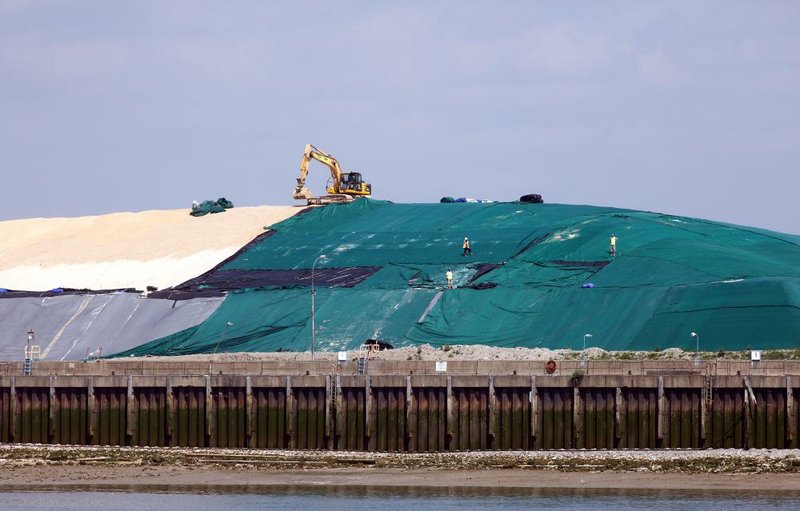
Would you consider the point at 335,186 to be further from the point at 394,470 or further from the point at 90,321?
the point at 394,470

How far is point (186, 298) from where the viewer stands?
12156 cm

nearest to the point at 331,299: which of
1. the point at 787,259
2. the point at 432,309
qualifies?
the point at 432,309

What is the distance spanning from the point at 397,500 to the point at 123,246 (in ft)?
298

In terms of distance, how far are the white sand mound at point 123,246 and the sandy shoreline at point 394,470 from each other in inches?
2399

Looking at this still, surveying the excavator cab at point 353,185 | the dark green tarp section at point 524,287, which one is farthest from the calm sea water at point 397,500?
the excavator cab at point 353,185

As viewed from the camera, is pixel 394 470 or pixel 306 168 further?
pixel 306 168

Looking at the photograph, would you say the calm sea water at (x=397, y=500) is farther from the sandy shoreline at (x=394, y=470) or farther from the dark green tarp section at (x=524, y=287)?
the dark green tarp section at (x=524, y=287)

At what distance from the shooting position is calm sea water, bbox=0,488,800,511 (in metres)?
57.7

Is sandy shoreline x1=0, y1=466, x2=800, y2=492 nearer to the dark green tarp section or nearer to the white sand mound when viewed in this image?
the dark green tarp section

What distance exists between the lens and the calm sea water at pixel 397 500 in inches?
2270

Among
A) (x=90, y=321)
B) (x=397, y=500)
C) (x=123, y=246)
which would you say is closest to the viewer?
(x=397, y=500)

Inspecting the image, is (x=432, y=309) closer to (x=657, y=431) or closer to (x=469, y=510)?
(x=657, y=431)

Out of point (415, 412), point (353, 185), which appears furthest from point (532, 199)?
point (415, 412)

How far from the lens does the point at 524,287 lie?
375 ft
